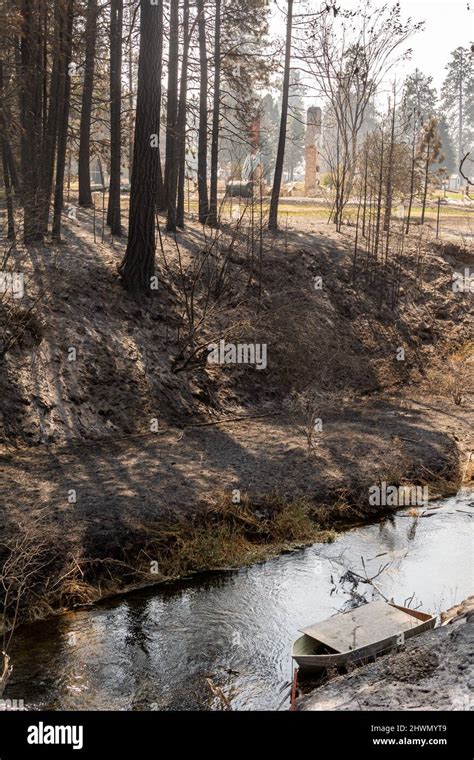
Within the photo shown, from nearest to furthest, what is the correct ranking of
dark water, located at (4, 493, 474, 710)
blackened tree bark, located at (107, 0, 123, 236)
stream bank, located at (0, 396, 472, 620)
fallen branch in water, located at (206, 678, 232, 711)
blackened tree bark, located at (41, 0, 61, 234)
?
1. fallen branch in water, located at (206, 678, 232, 711)
2. dark water, located at (4, 493, 474, 710)
3. stream bank, located at (0, 396, 472, 620)
4. blackened tree bark, located at (41, 0, 61, 234)
5. blackened tree bark, located at (107, 0, 123, 236)

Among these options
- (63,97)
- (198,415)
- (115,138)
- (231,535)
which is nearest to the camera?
(231,535)

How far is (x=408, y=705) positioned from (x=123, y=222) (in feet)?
56.1

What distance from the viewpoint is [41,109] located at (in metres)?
18.8

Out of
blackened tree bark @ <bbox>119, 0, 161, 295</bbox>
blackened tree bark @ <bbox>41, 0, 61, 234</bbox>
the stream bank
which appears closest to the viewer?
the stream bank

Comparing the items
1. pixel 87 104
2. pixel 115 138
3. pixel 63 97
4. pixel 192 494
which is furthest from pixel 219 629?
pixel 87 104

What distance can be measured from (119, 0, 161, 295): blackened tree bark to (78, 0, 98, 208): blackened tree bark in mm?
3932

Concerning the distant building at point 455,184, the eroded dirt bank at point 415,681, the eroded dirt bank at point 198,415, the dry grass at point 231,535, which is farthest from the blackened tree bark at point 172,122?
the distant building at point 455,184

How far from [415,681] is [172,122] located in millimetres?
16547

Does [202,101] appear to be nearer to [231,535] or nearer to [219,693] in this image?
[231,535]

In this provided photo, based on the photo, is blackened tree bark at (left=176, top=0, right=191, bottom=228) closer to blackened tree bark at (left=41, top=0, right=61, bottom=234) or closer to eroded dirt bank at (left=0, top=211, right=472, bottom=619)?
eroded dirt bank at (left=0, top=211, right=472, bottom=619)

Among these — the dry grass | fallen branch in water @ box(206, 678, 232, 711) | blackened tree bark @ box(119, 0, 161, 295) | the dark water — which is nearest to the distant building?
blackened tree bark @ box(119, 0, 161, 295)

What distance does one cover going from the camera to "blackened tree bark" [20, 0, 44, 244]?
17.3 m

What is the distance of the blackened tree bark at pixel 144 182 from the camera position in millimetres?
16203

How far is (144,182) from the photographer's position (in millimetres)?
16547
